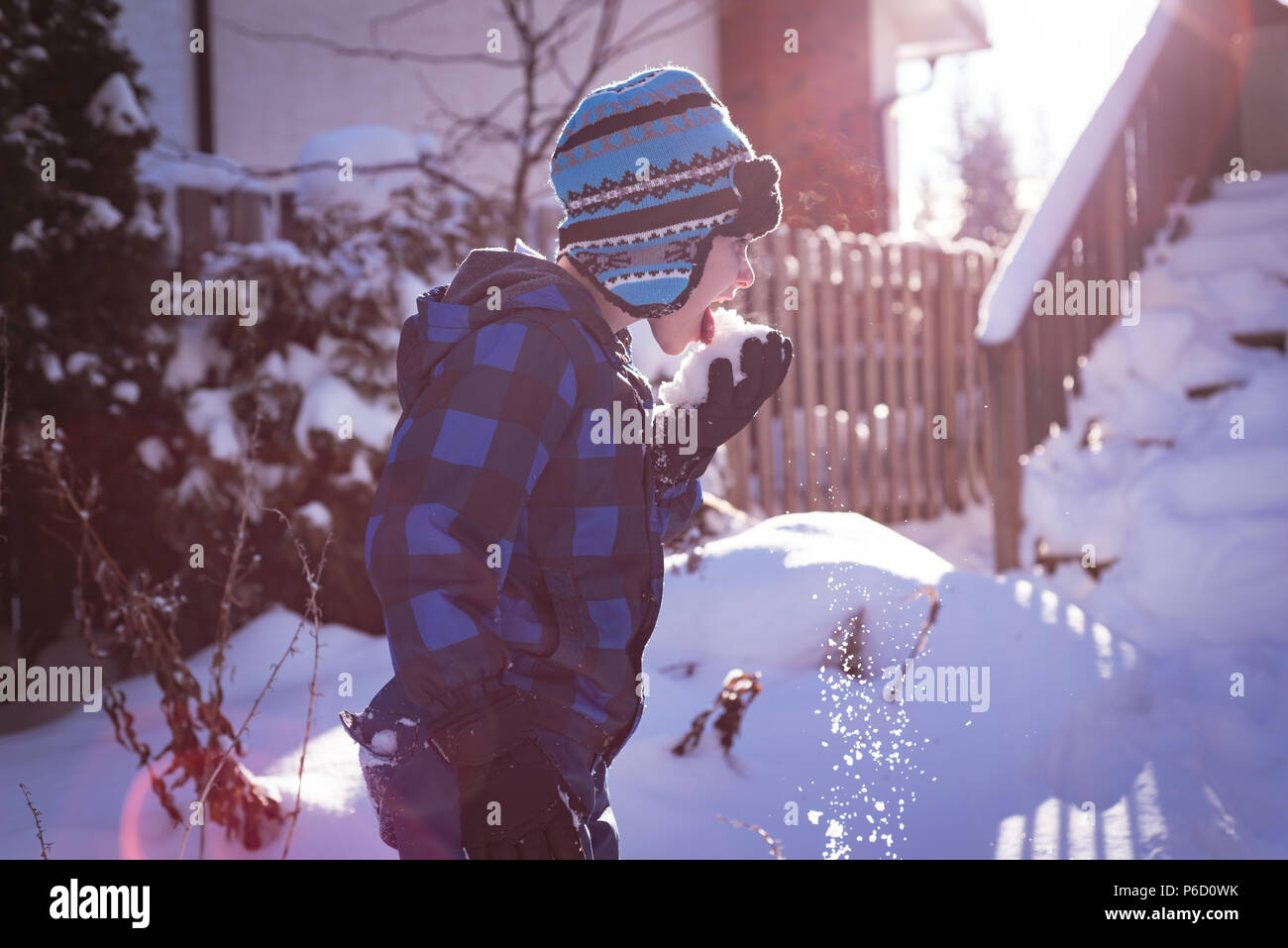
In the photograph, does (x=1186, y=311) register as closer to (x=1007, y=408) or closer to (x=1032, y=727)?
(x=1007, y=408)

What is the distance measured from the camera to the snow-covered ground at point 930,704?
2.53m

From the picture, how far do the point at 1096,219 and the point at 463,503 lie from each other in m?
5.59

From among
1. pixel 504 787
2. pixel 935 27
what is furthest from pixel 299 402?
pixel 935 27

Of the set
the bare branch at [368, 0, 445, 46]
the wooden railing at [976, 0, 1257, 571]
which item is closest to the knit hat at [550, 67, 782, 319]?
the wooden railing at [976, 0, 1257, 571]

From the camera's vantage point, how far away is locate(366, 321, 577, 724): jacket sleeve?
136 cm

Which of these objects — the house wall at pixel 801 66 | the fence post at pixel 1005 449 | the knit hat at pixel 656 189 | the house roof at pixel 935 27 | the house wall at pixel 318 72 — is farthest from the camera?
the house roof at pixel 935 27

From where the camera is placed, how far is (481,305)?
1.54m

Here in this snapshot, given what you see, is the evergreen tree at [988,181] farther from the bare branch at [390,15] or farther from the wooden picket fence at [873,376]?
the bare branch at [390,15]
